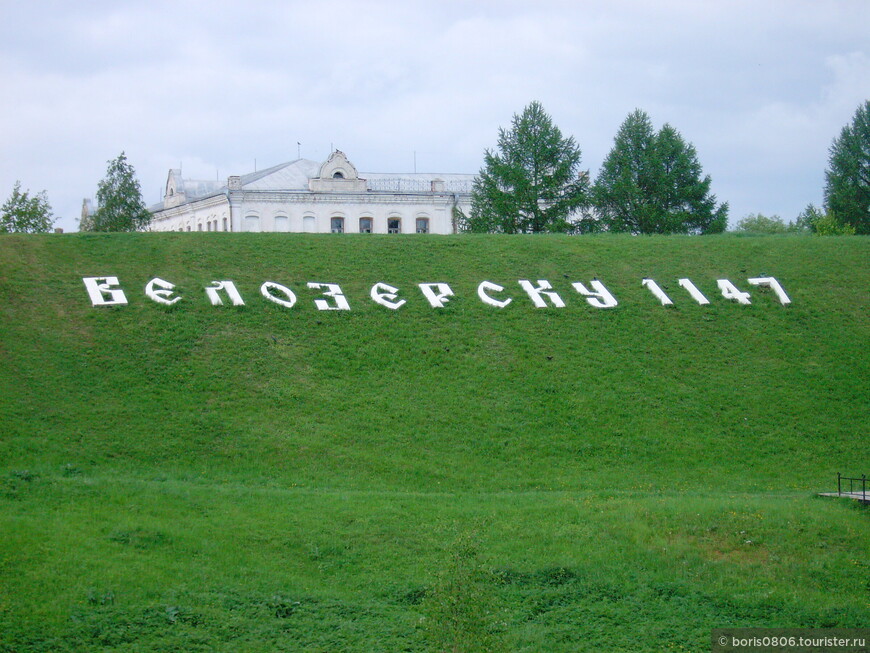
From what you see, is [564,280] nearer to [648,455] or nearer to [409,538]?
[648,455]

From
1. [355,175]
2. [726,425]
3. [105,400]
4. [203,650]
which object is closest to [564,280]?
[726,425]

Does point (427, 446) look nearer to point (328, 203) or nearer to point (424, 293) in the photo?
point (424, 293)

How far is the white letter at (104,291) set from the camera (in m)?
33.8

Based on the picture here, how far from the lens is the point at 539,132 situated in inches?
2434

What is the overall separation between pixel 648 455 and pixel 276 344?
46.2 ft

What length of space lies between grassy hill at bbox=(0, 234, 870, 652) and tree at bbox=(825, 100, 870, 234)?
85.9 ft

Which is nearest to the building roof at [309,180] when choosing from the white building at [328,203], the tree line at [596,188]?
the white building at [328,203]

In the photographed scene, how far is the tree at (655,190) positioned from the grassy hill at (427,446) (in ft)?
55.5

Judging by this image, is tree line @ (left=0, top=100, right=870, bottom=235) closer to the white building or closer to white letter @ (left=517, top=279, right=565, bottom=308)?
the white building

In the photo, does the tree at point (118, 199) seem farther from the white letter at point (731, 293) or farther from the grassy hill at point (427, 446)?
the white letter at point (731, 293)

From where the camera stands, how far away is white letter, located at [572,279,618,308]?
37406 mm

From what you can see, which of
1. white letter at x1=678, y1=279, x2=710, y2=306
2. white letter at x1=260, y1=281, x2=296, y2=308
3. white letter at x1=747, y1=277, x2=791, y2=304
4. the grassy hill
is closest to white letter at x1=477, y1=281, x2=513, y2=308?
the grassy hill

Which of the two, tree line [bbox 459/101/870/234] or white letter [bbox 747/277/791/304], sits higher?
tree line [bbox 459/101/870/234]

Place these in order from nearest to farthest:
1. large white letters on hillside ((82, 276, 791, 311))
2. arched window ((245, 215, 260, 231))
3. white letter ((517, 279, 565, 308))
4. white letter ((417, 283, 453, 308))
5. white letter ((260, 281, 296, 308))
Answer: large white letters on hillside ((82, 276, 791, 311)) → white letter ((260, 281, 296, 308)) → white letter ((417, 283, 453, 308)) → white letter ((517, 279, 565, 308)) → arched window ((245, 215, 260, 231))
